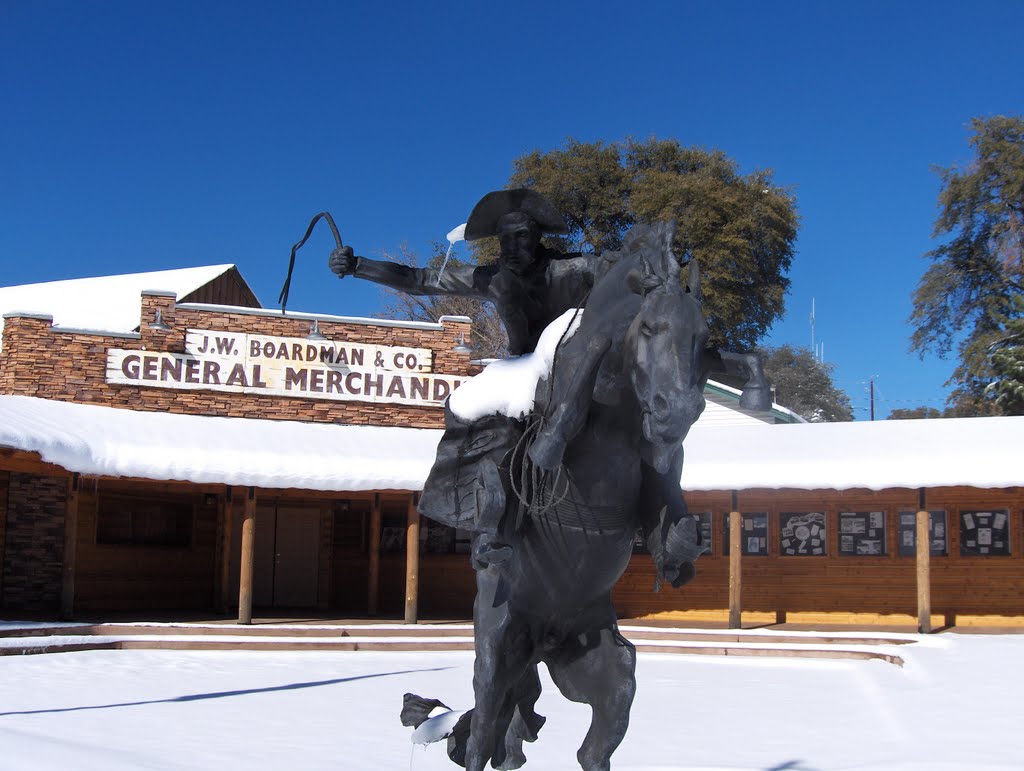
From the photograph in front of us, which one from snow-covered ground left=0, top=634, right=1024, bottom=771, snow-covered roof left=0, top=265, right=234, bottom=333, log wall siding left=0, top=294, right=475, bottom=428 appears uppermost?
snow-covered roof left=0, top=265, right=234, bottom=333

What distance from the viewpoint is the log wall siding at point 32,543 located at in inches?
658

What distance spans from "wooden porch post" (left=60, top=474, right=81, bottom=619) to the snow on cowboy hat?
1291 centimetres

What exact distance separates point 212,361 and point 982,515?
12865mm

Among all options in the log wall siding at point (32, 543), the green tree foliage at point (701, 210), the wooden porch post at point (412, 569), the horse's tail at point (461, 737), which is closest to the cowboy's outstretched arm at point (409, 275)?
the horse's tail at point (461, 737)

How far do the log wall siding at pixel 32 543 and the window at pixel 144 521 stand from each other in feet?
2.47

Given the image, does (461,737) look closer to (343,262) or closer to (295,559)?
(343,262)

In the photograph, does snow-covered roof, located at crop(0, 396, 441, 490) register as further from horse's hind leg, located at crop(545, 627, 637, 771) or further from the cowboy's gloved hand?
horse's hind leg, located at crop(545, 627, 637, 771)

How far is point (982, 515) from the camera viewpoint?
17.1m

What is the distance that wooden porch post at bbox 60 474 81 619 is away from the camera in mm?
15148

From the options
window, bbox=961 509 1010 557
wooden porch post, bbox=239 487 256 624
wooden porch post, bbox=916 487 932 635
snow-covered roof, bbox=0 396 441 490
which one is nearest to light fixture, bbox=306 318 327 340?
A: snow-covered roof, bbox=0 396 441 490

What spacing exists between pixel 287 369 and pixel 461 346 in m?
3.05

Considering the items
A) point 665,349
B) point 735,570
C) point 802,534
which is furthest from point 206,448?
point 665,349

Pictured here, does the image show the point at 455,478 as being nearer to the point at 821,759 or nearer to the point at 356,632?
the point at 821,759

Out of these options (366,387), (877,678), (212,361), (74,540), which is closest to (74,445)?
(74,540)
